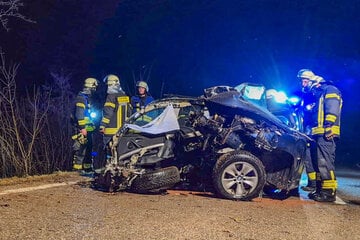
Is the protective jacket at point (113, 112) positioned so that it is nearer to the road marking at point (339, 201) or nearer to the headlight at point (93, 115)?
the headlight at point (93, 115)

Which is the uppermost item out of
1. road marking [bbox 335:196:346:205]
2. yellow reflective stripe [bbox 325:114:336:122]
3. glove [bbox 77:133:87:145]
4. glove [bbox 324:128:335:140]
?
yellow reflective stripe [bbox 325:114:336:122]

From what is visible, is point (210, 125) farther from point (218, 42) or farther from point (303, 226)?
point (218, 42)

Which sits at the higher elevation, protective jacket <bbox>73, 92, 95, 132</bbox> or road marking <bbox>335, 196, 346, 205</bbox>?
protective jacket <bbox>73, 92, 95, 132</bbox>

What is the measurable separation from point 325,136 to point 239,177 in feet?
5.16

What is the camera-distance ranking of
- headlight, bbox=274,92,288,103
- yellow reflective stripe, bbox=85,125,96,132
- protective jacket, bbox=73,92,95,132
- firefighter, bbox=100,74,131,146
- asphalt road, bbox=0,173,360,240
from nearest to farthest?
asphalt road, bbox=0,173,360,240 → headlight, bbox=274,92,288,103 → firefighter, bbox=100,74,131,146 → protective jacket, bbox=73,92,95,132 → yellow reflective stripe, bbox=85,125,96,132

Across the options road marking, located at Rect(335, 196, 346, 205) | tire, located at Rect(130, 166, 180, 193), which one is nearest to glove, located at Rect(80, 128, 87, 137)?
tire, located at Rect(130, 166, 180, 193)

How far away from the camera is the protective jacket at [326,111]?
6918 mm

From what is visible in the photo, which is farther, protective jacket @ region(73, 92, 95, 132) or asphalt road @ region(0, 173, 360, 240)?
protective jacket @ region(73, 92, 95, 132)

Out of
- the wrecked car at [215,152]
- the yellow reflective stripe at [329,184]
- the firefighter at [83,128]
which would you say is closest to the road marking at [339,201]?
the yellow reflective stripe at [329,184]

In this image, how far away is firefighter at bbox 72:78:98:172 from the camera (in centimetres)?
913

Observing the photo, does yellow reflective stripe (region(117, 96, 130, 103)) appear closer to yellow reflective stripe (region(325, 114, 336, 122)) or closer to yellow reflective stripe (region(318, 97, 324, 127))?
yellow reflective stripe (region(318, 97, 324, 127))

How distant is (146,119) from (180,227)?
9.17 feet

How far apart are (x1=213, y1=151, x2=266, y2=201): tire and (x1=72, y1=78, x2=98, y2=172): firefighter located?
12.3 ft

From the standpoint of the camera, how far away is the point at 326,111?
696 cm
